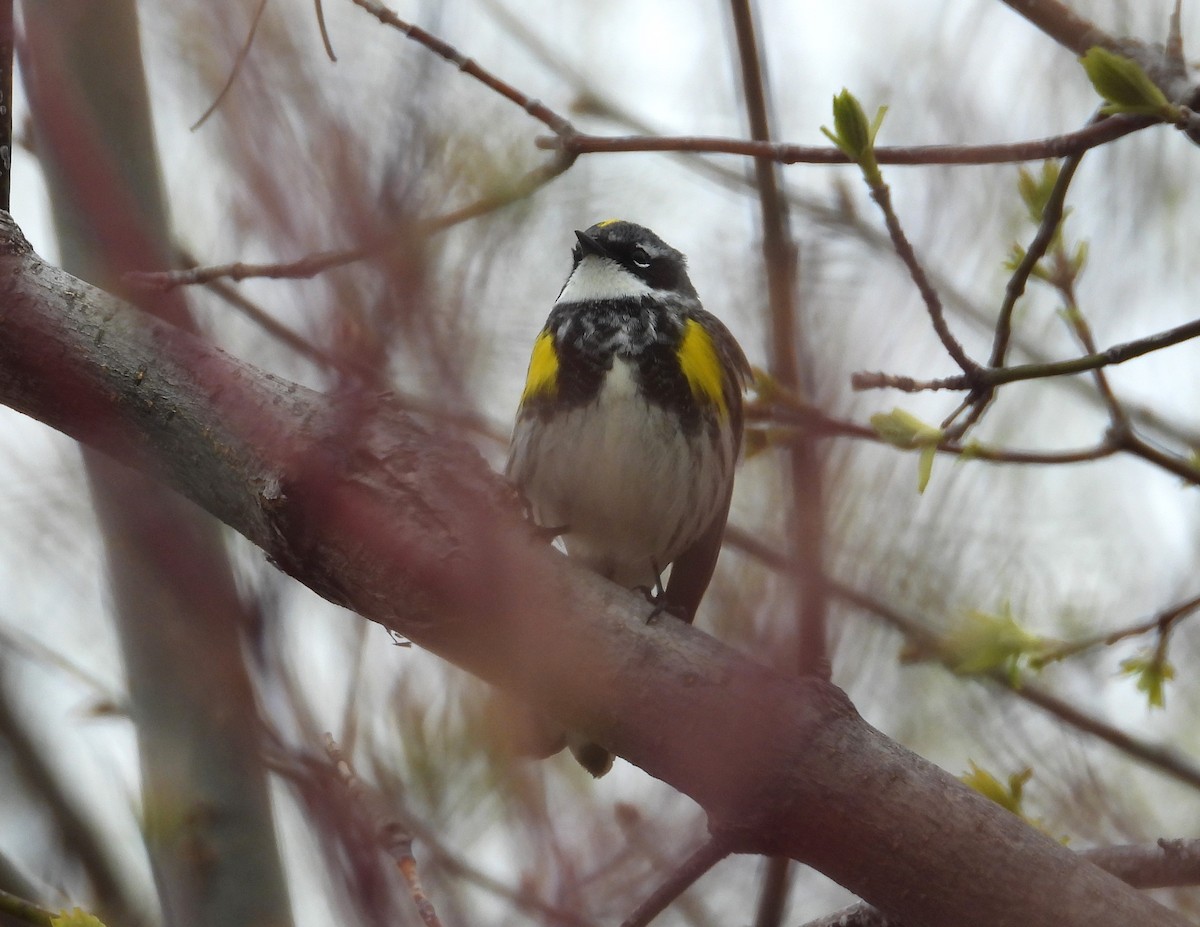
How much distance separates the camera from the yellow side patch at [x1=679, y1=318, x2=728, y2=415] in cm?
415

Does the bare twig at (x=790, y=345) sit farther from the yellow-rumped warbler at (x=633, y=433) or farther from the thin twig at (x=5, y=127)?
the thin twig at (x=5, y=127)

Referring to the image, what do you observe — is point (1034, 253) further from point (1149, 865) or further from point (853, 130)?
A: point (1149, 865)

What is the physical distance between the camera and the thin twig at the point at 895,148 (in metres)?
2.14

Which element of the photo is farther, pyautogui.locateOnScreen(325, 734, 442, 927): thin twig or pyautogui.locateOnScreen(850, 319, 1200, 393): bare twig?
pyautogui.locateOnScreen(850, 319, 1200, 393): bare twig

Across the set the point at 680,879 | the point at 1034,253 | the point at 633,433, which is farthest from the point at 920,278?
the point at 633,433

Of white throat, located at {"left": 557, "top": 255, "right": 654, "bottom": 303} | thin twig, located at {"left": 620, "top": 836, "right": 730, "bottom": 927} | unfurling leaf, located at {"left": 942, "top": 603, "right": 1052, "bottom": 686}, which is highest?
white throat, located at {"left": 557, "top": 255, "right": 654, "bottom": 303}

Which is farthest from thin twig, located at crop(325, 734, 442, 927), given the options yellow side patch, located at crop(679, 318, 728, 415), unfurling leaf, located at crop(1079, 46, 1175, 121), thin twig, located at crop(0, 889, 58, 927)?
yellow side patch, located at crop(679, 318, 728, 415)

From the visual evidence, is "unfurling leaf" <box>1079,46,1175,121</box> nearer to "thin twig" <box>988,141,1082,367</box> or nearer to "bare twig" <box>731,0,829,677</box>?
"thin twig" <box>988,141,1082,367</box>

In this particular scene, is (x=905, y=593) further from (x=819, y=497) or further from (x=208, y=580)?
(x=208, y=580)

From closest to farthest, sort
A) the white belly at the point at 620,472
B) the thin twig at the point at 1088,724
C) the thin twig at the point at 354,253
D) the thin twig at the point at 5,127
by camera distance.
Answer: the thin twig at the point at 354,253 → the thin twig at the point at 5,127 → the thin twig at the point at 1088,724 → the white belly at the point at 620,472

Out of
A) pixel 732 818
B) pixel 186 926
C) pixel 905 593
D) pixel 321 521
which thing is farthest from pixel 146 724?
pixel 905 593

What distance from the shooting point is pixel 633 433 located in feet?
13.2

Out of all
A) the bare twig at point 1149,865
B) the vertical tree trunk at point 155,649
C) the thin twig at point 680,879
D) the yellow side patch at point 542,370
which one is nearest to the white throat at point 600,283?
the yellow side patch at point 542,370

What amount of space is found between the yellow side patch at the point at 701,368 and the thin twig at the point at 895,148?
1.74 metres
